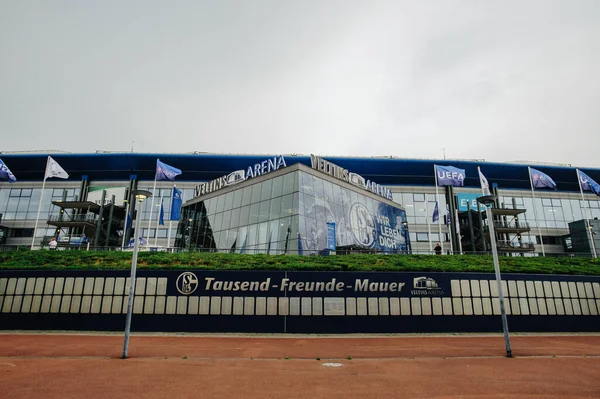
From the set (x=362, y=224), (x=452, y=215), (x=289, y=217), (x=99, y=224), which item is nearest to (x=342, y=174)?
(x=362, y=224)

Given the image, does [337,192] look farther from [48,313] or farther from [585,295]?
[48,313]

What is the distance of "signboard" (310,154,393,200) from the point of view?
3896 cm

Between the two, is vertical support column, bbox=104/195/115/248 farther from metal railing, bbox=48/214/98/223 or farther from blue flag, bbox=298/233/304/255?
blue flag, bbox=298/233/304/255

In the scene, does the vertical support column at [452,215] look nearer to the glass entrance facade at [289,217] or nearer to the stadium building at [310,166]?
the stadium building at [310,166]

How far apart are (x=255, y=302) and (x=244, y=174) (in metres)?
21.3

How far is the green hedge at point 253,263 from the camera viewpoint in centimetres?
2723

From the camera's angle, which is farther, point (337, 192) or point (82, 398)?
point (337, 192)

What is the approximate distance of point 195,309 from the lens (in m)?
24.4

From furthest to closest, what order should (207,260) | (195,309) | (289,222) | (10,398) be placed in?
(289,222) → (207,260) → (195,309) → (10,398)

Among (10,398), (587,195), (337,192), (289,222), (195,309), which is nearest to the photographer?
(10,398)

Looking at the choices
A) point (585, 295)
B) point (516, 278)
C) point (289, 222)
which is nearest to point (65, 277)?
point (289, 222)

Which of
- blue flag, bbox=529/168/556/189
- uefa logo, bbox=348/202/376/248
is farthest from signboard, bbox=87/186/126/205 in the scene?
blue flag, bbox=529/168/556/189

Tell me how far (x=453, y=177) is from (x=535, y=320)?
20.7 m

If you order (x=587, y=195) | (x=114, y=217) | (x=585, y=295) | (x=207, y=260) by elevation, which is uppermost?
(x=587, y=195)
